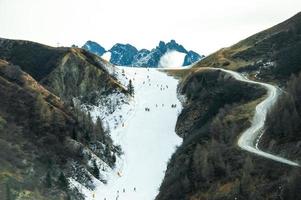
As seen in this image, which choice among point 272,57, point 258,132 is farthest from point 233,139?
point 272,57

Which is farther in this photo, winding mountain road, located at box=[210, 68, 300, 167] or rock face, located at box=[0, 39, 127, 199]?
rock face, located at box=[0, 39, 127, 199]

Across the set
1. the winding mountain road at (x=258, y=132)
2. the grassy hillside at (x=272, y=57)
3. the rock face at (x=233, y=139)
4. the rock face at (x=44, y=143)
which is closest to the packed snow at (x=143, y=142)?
the rock face at (x=44, y=143)

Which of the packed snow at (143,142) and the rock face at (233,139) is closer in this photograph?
the rock face at (233,139)

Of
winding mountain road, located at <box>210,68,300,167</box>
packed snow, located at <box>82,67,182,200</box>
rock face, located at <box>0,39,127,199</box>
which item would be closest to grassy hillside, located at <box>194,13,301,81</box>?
winding mountain road, located at <box>210,68,300,167</box>

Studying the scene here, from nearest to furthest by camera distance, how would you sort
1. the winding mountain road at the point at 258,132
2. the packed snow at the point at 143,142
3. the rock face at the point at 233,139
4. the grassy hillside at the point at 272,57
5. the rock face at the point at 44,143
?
the rock face at the point at 233,139, the winding mountain road at the point at 258,132, the rock face at the point at 44,143, the packed snow at the point at 143,142, the grassy hillside at the point at 272,57

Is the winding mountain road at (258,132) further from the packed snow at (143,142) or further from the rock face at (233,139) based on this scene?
the packed snow at (143,142)

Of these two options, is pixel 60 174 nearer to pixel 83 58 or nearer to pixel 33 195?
pixel 33 195

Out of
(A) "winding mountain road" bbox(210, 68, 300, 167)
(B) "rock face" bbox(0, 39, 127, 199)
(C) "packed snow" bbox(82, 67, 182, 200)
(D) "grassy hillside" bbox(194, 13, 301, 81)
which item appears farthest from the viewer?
(D) "grassy hillside" bbox(194, 13, 301, 81)

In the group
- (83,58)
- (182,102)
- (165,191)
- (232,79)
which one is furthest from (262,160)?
(83,58)

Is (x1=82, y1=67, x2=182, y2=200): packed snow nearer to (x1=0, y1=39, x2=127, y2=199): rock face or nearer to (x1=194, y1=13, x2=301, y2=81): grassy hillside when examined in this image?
(x1=0, y1=39, x2=127, y2=199): rock face
